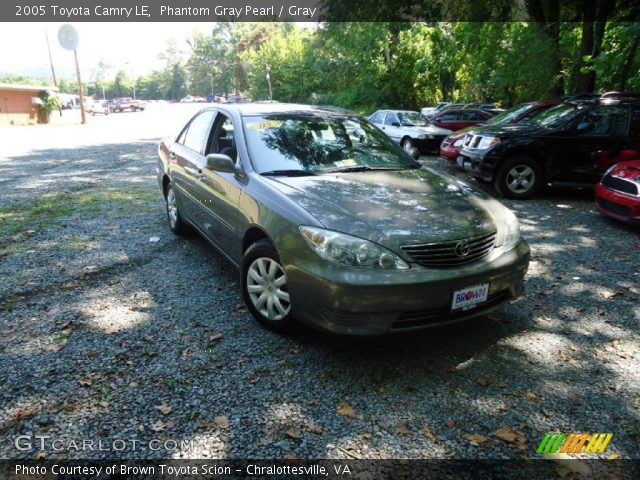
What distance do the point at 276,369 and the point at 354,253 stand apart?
0.96m

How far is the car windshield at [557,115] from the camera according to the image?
7.66 meters

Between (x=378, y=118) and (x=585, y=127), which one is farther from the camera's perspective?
(x=378, y=118)

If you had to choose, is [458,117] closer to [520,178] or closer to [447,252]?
[520,178]

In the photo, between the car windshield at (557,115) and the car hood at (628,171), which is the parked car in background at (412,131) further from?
the car hood at (628,171)

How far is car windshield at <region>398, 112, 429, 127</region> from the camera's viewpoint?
13938 millimetres

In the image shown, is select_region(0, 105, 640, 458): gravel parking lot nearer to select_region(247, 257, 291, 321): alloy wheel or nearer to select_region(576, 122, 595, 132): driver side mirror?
select_region(247, 257, 291, 321): alloy wheel

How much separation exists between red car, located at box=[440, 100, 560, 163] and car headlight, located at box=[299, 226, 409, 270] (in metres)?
7.50

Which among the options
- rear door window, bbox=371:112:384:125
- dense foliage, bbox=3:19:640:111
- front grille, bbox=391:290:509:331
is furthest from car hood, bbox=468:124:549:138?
rear door window, bbox=371:112:384:125

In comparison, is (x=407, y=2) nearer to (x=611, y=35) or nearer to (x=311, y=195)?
(x=611, y=35)

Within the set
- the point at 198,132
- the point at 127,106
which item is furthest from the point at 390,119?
the point at 127,106

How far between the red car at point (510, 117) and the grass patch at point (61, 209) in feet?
21.8

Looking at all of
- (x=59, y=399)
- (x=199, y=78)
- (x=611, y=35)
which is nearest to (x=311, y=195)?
(x=59, y=399)

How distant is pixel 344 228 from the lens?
9.12 ft

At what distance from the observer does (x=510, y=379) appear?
2865 mm
